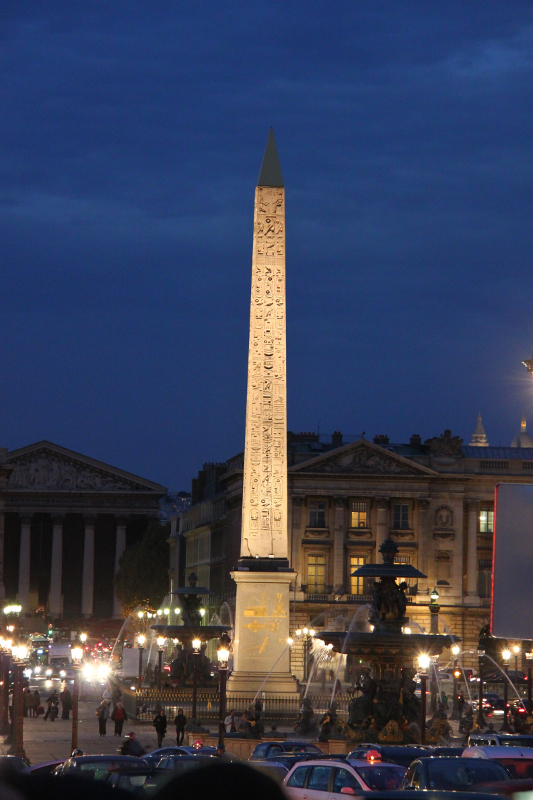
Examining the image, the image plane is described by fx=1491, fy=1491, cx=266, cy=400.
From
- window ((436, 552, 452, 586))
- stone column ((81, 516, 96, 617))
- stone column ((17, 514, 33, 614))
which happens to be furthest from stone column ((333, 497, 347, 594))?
stone column ((17, 514, 33, 614))

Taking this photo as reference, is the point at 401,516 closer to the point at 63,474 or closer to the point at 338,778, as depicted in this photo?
the point at 63,474

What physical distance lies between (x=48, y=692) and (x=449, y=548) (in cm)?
3775

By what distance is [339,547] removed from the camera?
95.8 meters

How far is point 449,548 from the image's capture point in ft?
317

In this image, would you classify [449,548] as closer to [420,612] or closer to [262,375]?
[420,612]

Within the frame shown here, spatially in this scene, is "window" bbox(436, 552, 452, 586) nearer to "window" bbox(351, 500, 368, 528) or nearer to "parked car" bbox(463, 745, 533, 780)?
"window" bbox(351, 500, 368, 528)

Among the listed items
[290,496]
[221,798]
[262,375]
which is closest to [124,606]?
[290,496]

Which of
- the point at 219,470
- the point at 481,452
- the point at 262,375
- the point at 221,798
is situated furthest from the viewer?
the point at 219,470

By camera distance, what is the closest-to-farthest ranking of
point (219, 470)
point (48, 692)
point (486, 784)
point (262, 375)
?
point (486, 784) < point (262, 375) < point (48, 692) < point (219, 470)

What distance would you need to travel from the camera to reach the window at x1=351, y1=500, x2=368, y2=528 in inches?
3836

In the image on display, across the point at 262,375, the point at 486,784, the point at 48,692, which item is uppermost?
the point at 262,375

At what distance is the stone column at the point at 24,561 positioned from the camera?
453ft

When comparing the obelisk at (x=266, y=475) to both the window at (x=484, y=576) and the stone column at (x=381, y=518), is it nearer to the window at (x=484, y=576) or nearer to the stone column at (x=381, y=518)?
the stone column at (x=381, y=518)

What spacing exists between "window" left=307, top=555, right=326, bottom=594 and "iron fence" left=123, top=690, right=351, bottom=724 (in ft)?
142
